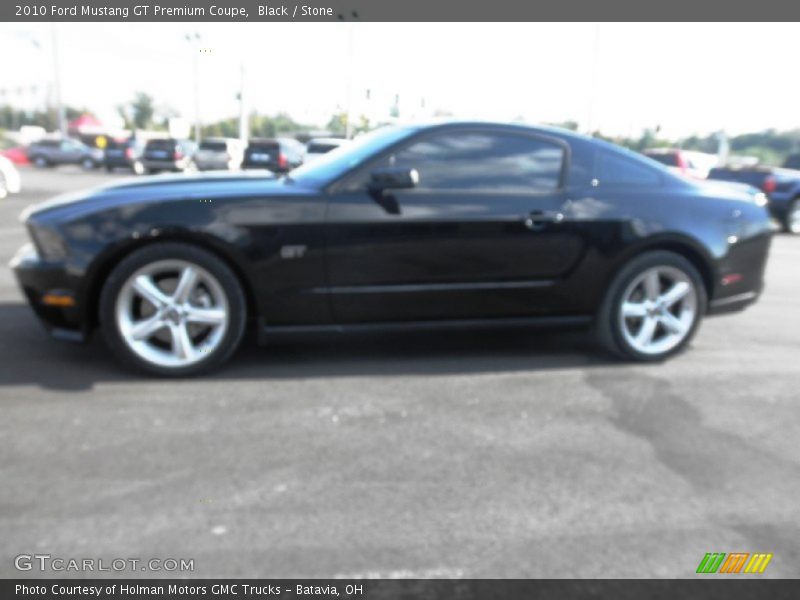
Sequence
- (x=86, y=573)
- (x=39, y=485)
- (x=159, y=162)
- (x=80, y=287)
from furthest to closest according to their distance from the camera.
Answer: (x=159, y=162) → (x=80, y=287) → (x=39, y=485) → (x=86, y=573)

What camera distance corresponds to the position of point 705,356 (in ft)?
15.8

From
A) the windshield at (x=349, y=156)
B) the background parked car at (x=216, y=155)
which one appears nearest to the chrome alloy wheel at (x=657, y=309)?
the windshield at (x=349, y=156)

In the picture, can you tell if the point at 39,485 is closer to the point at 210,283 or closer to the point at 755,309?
the point at 210,283

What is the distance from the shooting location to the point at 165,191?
4.02m

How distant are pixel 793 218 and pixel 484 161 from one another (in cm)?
1198

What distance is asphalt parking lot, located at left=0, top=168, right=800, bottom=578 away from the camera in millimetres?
2443

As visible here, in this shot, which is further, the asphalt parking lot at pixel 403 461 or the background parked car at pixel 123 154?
the background parked car at pixel 123 154

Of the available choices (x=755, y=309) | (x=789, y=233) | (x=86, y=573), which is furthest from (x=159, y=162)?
(x=86, y=573)

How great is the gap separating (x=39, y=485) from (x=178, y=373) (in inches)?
48.7

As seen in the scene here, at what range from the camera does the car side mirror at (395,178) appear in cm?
398

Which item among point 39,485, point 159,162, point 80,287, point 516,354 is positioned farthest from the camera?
point 159,162

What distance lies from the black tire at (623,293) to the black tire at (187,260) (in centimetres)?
218

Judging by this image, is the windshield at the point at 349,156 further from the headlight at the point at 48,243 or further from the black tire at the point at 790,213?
the black tire at the point at 790,213

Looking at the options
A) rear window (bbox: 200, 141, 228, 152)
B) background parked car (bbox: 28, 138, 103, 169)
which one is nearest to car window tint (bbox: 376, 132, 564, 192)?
rear window (bbox: 200, 141, 228, 152)
